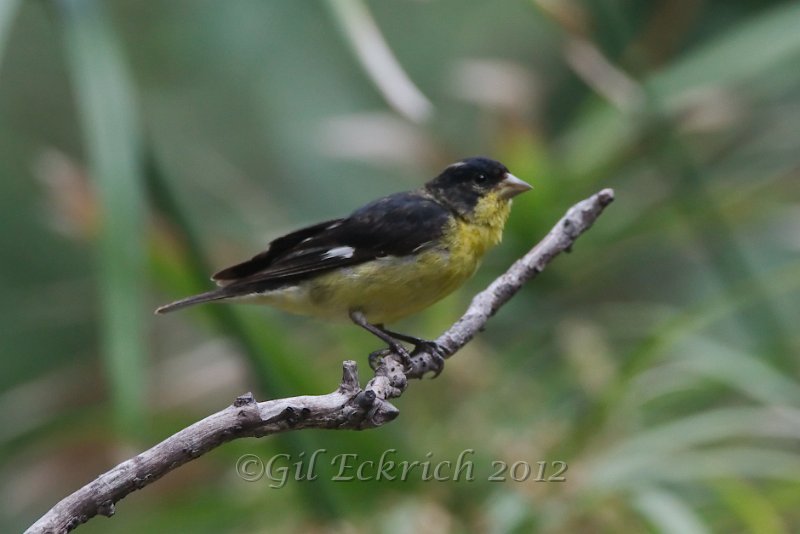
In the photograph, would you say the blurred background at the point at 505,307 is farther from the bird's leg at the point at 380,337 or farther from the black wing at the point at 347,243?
the bird's leg at the point at 380,337

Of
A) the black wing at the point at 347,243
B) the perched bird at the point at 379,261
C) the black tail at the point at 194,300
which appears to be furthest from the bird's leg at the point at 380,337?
the black tail at the point at 194,300

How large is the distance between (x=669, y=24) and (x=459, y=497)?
84.1 inches

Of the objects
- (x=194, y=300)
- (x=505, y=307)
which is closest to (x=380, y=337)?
(x=194, y=300)

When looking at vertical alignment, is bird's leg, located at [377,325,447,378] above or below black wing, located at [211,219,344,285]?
below

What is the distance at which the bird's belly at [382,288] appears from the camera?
305 centimetres

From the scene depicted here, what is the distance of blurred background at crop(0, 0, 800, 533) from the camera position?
10.5 feet

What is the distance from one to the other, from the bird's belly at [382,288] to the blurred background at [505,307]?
20 cm

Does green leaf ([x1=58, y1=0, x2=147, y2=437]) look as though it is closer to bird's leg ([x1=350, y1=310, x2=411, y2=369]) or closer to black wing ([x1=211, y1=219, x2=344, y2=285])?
black wing ([x1=211, y1=219, x2=344, y2=285])

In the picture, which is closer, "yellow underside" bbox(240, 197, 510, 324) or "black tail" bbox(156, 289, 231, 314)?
"black tail" bbox(156, 289, 231, 314)

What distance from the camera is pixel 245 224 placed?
191 inches

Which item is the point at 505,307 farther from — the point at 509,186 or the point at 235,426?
the point at 235,426

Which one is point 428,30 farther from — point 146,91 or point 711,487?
point 711,487

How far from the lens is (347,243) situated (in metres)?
3.17

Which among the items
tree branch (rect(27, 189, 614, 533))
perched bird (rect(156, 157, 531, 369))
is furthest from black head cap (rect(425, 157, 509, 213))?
tree branch (rect(27, 189, 614, 533))
